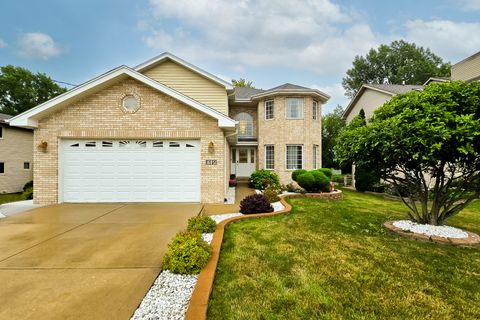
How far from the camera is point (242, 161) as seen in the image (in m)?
19.1

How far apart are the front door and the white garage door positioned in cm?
950

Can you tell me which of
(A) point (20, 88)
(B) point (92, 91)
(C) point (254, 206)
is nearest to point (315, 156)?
(C) point (254, 206)

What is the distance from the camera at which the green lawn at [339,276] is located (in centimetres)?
287

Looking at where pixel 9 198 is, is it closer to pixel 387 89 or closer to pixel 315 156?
pixel 315 156

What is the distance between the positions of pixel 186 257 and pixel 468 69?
18.6 m

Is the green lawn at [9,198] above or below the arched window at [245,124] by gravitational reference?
below

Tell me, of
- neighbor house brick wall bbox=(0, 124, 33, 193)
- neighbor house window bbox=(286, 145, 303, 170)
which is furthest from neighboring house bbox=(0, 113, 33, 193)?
neighbor house window bbox=(286, 145, 303, 170)

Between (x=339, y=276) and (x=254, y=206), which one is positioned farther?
(x=254, y=206)

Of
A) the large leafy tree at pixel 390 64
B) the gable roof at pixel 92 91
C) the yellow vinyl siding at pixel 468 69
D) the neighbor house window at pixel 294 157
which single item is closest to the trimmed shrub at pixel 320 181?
the neighbor house window at pixel 294 157

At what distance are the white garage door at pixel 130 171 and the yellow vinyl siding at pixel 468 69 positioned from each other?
16006 mm

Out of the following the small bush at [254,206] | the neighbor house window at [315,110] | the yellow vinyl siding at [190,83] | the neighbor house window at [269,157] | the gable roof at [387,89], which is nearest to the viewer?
the small bush at [254,206]

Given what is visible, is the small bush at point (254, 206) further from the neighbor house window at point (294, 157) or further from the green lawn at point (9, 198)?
the green lawn at point (9, 198)

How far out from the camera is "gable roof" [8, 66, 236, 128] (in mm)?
8680

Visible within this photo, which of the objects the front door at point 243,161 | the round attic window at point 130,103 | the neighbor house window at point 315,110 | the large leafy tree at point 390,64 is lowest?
the front door at point 243,161
